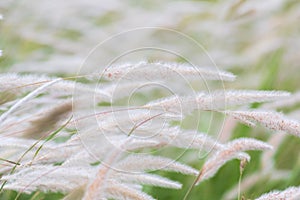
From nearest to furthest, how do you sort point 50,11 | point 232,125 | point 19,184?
point 19,184
point 232,125
point 50,11

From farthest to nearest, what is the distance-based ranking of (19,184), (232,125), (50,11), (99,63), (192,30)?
1. (192,30)
2. (50,11)
3. (99,63)
4. (232,125)
5. (19,184)

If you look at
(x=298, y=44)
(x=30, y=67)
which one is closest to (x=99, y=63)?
(x=30, y=67)

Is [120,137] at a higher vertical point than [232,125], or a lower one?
→ higher

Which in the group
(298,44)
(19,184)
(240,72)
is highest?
(19,184)

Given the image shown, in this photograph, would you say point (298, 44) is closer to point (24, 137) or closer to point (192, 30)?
point (192, 30)

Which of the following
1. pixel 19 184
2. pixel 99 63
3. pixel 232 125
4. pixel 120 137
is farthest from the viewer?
pixel 99 63

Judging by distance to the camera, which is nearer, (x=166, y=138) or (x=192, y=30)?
(x=166, y=138)

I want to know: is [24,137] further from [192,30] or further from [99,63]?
[192,30]

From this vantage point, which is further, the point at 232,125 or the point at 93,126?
the point at 232,125

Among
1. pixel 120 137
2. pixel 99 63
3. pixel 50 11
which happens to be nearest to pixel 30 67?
pixel 99 63
